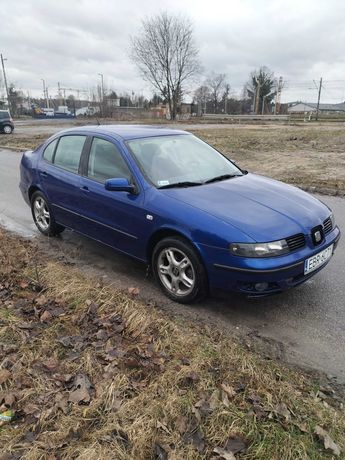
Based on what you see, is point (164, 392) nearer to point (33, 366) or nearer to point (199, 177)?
point (33, 366)

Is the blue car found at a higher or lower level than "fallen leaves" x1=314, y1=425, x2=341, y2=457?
higher

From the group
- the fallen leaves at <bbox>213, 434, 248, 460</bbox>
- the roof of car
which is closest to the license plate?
the fallen leaves at <bbox>213, 434, 248, 460</bbox>

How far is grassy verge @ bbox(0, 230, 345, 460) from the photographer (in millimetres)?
2121

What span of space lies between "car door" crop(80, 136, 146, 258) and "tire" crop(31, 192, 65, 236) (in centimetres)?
111

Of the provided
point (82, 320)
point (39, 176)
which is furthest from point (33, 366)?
point (39, 176)

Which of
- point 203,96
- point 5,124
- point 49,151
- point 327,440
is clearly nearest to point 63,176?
point 49,151

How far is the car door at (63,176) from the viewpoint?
4943mm

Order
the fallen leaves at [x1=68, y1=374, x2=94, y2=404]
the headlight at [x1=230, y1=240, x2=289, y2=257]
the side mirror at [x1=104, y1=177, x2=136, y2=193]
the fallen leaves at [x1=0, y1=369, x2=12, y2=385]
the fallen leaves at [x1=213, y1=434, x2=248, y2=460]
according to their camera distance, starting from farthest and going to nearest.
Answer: the side mirror at [x1=104, y1=177, x2=136, y2=193]
the headlight at [x1=230, y1=240, x2=289, y2=257]
the fallen leaves at [x1=0, y1=369, x2=12, y2=385]
the fallen leaves at [x1=68, y1=374, x2=94, y2=404]
the fallen leaves at [x1=213, y1=434, x2=248, y2=460]

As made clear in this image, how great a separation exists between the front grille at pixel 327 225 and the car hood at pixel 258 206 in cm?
5

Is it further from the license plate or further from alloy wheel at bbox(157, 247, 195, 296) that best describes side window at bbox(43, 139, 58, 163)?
the license plate

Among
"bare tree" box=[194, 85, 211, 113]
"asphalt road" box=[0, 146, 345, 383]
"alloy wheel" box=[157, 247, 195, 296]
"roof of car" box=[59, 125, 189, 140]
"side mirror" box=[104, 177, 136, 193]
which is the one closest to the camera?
"asphalt road" box=[0, 146, 345, 383]

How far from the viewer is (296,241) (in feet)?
11.4

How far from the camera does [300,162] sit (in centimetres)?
1254

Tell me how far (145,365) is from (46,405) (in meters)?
0.68
